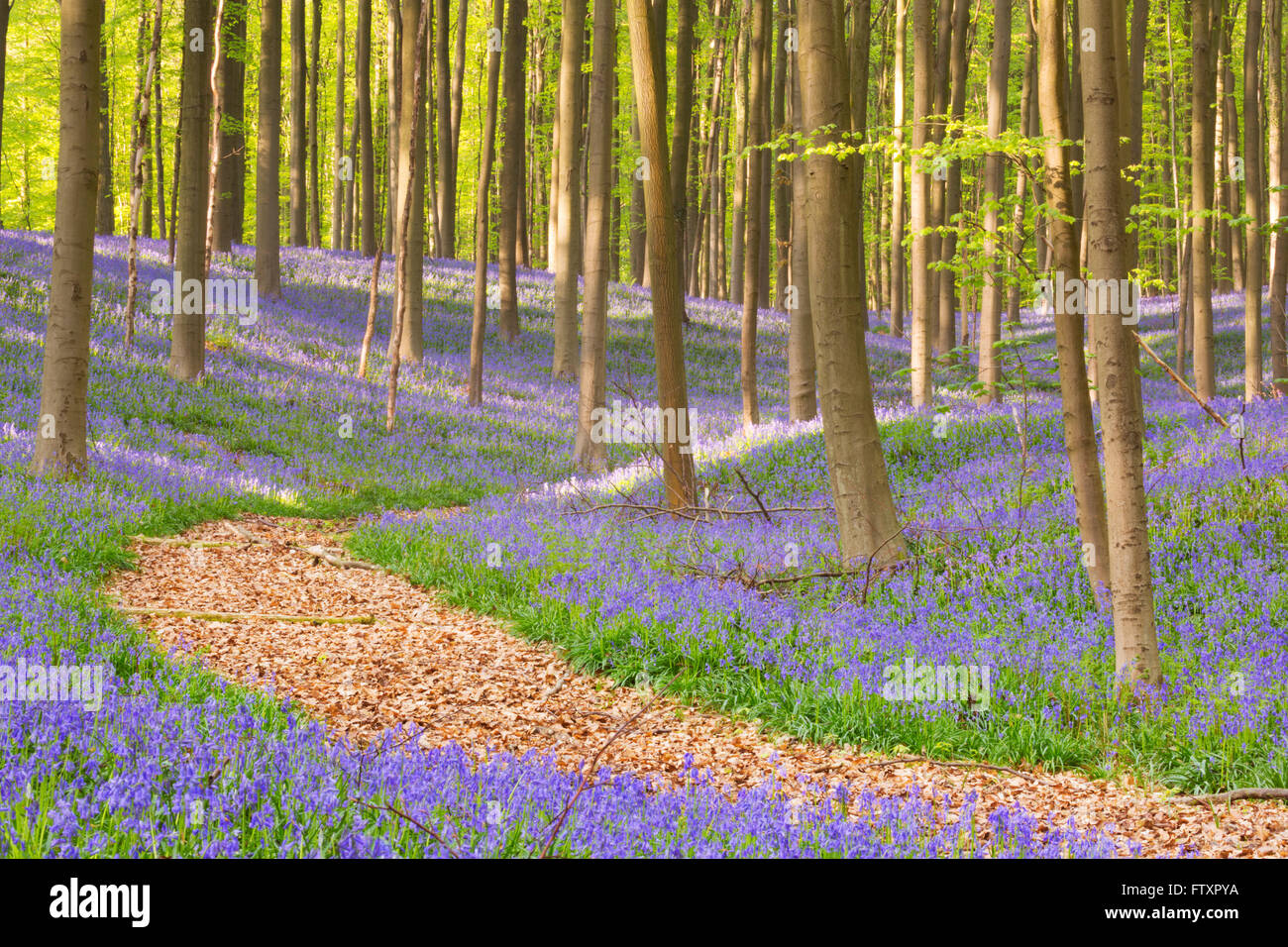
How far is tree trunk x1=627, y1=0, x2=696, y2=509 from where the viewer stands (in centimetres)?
1072

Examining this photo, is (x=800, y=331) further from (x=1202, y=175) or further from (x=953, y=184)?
(x=953, y=184)

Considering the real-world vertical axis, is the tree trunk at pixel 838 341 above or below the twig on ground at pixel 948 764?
above

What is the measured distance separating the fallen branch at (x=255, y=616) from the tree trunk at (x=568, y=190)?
12058 mm

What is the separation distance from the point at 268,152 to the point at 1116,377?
23.6 metres

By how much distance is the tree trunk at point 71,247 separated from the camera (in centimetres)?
1029

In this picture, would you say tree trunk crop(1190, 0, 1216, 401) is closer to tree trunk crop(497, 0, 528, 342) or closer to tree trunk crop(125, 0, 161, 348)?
tree trunk crop(497, 0, 528, 342)

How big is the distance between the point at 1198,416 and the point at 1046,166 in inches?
351

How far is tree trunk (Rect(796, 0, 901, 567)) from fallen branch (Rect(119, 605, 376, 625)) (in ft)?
15.0

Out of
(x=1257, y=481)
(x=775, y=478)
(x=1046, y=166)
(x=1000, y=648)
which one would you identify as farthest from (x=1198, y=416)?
(x=1000, y=648)

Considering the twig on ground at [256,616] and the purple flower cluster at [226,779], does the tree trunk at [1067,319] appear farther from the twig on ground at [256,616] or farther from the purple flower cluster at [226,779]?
the twig on ground at [256,616]

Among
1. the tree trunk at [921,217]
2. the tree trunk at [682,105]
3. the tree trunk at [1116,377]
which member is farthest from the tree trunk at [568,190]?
the tree trunk at [1116,377]

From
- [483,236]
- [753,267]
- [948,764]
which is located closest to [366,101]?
[483,236]

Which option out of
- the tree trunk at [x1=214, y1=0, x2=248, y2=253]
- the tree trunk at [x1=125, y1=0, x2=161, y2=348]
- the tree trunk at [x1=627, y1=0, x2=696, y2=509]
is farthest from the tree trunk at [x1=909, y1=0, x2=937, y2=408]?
the tree trunk at [x1=214, y1=0, x2=248, y2=253]
